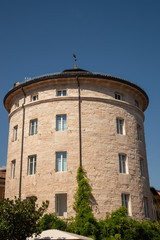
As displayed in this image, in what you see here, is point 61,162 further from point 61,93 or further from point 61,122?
point 61,93

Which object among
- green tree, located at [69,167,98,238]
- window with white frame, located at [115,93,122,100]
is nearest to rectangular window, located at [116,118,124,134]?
window with white frame, located at [115,93,122,100]

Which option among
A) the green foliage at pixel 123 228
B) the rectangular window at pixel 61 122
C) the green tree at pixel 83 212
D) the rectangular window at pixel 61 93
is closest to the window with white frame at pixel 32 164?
the rectangular window at pixel 61 122

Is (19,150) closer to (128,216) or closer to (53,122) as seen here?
(53,122)

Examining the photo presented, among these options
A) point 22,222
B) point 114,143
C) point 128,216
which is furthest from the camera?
Result: point 114,143

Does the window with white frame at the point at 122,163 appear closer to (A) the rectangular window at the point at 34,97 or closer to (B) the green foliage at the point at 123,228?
(B) the green foliage at the point at 123,228

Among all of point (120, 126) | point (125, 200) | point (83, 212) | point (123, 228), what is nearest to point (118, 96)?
point (120, 126)

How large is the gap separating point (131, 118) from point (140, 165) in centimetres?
441

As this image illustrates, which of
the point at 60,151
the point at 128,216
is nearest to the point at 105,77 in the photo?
the point at 60,151

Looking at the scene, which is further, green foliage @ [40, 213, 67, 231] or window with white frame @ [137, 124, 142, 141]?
window with white frame @ [137, 124, 142, 141]

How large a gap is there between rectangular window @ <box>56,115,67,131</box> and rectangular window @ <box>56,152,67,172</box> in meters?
2.19

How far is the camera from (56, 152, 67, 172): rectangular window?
2472 cm

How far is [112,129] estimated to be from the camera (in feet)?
87.5

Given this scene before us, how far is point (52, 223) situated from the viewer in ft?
72.7

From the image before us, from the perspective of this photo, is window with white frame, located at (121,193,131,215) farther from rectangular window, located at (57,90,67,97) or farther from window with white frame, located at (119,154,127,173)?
rectangular window, located at (57,90,67,97)
